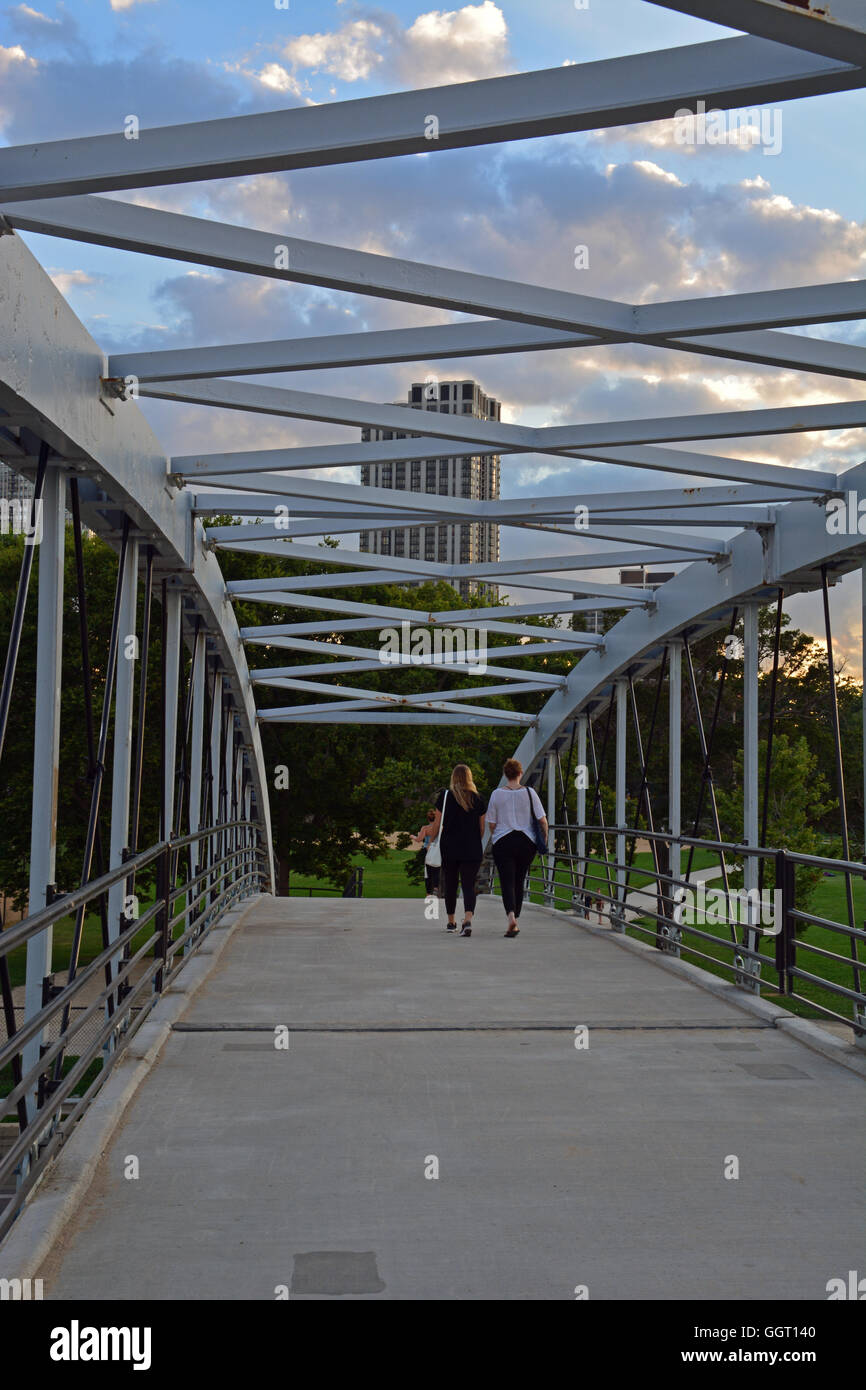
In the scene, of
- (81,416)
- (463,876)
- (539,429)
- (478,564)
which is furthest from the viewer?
(478,564)

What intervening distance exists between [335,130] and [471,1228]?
3.97 meters

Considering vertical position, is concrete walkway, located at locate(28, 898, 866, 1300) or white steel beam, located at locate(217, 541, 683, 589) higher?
white steel beam, located at locate(217, 541, 683, 589)

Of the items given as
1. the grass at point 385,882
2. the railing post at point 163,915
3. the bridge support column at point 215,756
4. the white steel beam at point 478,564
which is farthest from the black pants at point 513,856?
the grass at point 385,882

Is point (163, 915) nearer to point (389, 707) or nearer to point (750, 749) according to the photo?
point (750, 749)

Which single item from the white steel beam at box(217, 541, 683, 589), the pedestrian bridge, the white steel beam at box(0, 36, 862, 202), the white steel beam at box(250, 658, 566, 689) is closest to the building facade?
the white steel beam at box(250, 658, 566, 689)

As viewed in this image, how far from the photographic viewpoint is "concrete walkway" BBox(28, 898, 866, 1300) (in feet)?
13.0

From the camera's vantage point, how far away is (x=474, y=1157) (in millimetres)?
5078

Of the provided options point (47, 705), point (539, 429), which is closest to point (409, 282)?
point (47, 705)

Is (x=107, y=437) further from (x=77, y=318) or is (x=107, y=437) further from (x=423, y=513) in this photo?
(x=423, y=513)

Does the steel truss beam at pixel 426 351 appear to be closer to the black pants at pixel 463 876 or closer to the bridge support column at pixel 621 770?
the black pants at pixel 463 876

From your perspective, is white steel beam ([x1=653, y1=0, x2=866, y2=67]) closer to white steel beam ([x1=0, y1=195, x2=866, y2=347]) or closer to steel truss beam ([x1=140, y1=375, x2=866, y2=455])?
white steel beam ([x1=0, y1=195, x2=866, y2=347])

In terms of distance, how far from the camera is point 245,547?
13422 mm
